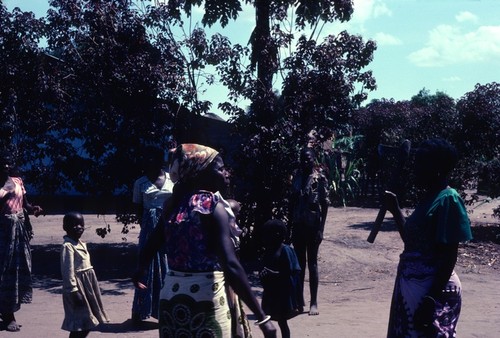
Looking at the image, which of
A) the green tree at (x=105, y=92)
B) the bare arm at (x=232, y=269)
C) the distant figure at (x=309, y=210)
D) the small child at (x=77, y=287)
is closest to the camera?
the bare arm at (x=232, y=269)

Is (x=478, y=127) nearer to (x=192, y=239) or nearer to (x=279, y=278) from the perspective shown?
(x=279, y=278)

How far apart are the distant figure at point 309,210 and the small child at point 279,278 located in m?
1.65

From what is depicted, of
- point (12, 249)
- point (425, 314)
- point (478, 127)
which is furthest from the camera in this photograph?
point (478, 127)

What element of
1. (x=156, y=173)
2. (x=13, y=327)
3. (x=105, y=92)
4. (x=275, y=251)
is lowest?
(x=13, y=327)

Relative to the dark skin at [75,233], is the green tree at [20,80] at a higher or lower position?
higher

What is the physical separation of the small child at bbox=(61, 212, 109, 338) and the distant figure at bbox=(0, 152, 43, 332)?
5.07 ft

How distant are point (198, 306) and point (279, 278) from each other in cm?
226

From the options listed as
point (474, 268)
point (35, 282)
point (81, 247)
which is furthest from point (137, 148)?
point (474, 268)

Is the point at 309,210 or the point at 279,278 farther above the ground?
the point at 309,210

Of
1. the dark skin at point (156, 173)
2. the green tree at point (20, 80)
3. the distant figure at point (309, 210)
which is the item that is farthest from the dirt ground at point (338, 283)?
the green tree at point (20, 80)

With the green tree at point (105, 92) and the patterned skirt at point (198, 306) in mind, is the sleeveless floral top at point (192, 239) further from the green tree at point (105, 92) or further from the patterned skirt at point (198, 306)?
the green tree at point (105, 92)

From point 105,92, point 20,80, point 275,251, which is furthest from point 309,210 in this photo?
point 20,80

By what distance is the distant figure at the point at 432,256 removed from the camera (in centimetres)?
332

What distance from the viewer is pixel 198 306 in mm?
3131
